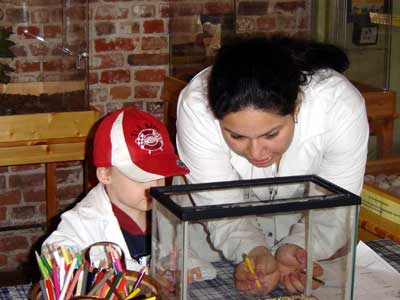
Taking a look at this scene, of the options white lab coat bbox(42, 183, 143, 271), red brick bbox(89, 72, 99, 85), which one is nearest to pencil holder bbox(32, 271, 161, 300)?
white lab coat bbox(42, 183, 143, 271)

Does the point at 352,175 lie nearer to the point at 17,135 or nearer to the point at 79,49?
the point at 17,135

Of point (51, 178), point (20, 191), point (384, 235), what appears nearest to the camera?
point (384, 235)

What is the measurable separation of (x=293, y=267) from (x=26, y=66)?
80.1 inches

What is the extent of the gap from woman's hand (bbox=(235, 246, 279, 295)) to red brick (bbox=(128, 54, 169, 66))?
2.19 m

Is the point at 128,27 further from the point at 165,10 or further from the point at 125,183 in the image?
the point at 125,183

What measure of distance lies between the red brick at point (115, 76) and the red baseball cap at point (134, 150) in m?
1.75

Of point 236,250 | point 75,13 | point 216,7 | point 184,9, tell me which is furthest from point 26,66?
point 236,250

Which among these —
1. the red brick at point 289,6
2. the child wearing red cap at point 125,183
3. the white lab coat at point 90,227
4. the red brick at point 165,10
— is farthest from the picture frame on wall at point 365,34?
the white lab coat at point 90,227

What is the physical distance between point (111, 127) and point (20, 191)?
186 cm

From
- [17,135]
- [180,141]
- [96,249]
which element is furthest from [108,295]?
[17,135]

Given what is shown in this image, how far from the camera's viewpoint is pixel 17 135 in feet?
9.08

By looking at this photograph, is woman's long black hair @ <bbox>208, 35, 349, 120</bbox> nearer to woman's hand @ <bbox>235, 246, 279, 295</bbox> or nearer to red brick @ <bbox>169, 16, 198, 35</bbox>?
woman's hand @ <bbox>235, 246, 279, 295</bbox>

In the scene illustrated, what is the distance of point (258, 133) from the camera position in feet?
4.63

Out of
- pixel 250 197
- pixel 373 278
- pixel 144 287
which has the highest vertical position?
pixel 250 197
